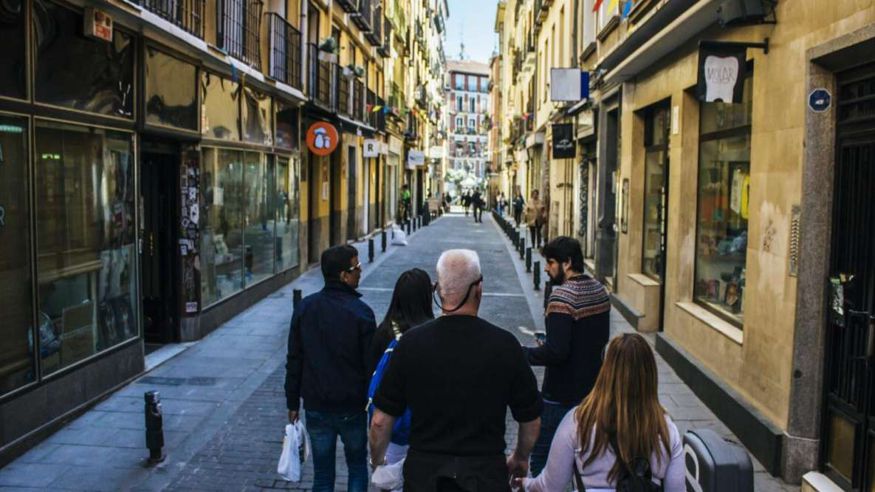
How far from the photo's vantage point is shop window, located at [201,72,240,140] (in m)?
11.5

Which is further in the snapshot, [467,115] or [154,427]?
[467,115]

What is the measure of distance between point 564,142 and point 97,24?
14.5 meters

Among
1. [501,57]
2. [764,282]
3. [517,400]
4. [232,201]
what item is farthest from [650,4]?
[501,57]

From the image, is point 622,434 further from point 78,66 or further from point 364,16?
point 364,16

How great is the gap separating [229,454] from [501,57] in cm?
5907

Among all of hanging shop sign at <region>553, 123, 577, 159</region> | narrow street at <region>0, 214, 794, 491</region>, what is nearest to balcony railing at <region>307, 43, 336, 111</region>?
hanging shop sign at <region>553, 123, 577, 159</region>

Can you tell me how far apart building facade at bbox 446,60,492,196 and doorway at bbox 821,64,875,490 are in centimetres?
9834

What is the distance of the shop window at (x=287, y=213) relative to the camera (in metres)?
16.0

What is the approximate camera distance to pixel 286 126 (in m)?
16.4

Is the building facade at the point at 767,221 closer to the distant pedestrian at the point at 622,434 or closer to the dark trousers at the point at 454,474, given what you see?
the distant pedestrian at the point at 622,434

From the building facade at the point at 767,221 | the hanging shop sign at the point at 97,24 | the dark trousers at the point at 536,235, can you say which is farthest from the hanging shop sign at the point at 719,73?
the dark trousers at the point at 536,235

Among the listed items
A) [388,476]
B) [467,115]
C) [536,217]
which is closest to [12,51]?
[388,476]

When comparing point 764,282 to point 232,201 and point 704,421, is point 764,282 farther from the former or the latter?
point 232,201

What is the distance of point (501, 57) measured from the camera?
6300 centimetres
